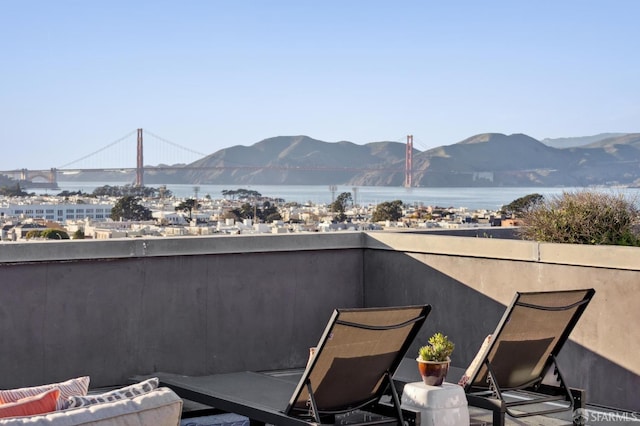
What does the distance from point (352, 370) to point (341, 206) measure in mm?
52616

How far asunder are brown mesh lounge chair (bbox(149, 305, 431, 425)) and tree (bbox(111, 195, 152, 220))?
46.1m

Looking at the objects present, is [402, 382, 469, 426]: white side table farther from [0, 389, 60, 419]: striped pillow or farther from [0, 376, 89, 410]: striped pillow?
[0, 389, 60, 419]: striped pillow

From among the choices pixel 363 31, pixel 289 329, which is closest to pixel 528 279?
pixel 289 329

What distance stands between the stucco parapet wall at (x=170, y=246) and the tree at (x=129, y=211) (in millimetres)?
43205

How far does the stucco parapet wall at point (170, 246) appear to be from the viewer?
5.14 metres

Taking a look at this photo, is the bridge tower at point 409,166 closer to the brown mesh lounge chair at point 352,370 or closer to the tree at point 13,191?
the tree at point 13,191

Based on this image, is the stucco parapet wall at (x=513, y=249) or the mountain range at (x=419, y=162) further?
the mountain range at (x=419, y=162)

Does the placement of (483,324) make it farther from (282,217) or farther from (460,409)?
(282,217)

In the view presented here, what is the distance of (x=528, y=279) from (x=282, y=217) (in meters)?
44.5

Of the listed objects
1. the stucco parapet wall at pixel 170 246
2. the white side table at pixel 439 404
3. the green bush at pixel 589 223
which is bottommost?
the white side table at pixel 439 404

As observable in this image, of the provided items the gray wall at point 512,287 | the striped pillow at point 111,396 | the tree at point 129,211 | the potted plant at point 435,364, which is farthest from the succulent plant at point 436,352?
the tree at point 129,211

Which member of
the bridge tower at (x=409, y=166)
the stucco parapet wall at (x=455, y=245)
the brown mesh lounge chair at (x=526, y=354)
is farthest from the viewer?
the bridge tower at (x=409, y=166)

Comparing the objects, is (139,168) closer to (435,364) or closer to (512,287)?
(512,287)

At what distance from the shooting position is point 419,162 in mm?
78688
